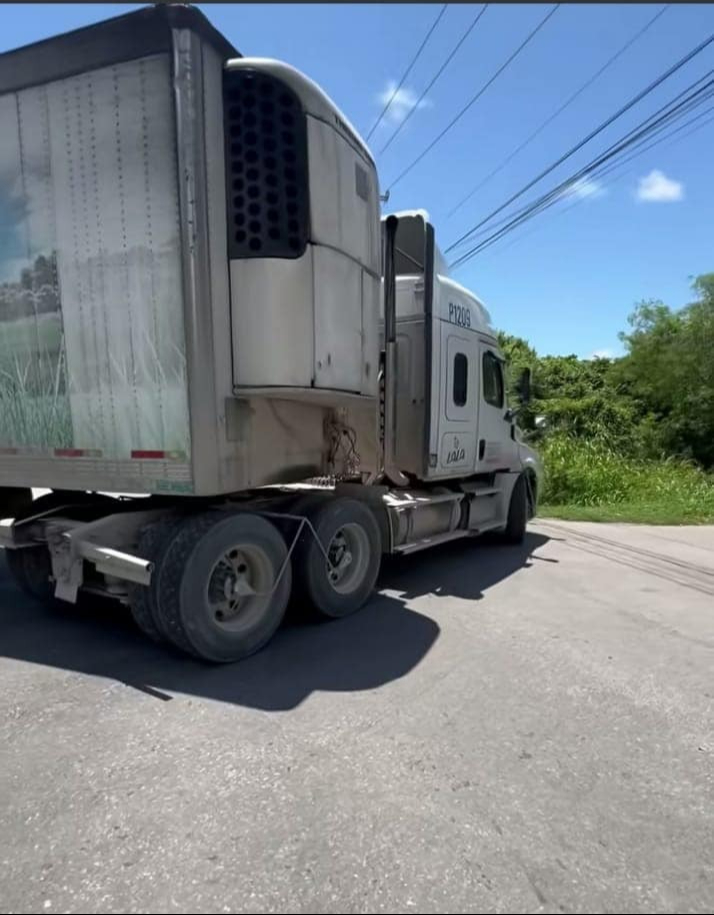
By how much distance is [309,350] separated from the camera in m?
4.24

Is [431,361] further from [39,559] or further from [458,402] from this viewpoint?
[39,559]

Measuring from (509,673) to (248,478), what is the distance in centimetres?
224

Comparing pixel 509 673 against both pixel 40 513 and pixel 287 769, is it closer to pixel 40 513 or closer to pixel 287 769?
pixel 287 769

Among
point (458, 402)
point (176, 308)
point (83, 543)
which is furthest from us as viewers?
point (458, 402)

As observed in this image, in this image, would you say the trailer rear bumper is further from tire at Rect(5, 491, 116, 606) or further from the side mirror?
the side mirror

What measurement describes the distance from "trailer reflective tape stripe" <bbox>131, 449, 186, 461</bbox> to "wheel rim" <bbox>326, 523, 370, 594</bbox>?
170cm

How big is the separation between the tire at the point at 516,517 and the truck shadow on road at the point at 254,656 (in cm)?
281

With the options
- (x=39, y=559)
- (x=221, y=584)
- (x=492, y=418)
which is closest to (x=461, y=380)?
(x=492, y=418)

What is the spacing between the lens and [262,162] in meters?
4.01

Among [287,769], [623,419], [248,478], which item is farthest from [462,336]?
[623,419]

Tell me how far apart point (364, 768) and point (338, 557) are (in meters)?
2.50

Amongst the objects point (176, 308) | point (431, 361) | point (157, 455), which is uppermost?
point (176, 308)

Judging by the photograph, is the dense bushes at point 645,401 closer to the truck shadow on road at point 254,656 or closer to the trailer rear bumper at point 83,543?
the truck shadow on road at point 254,656

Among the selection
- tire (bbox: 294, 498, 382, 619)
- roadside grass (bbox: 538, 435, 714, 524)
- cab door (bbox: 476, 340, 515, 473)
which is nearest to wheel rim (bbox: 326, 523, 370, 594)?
tire (bbox: 294, 498, 382, 619)
